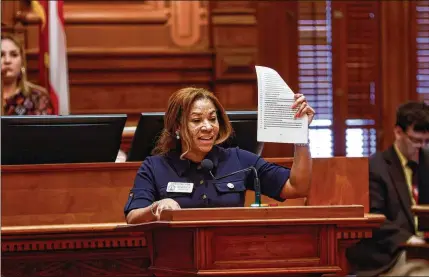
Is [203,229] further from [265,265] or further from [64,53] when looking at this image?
[64,53]

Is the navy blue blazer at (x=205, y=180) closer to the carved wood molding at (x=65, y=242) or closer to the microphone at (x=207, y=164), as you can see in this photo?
the microphone at (x=207, y=164)

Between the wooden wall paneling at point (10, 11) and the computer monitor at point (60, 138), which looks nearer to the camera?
the computer monitor at point (60, 138)

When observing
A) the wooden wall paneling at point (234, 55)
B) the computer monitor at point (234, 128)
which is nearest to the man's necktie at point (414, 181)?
the computer monitor at point (234, 128)

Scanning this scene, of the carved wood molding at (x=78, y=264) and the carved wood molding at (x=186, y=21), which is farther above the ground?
the carved wood molding at (x=186, y=21)

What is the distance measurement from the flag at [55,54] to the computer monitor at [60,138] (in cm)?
203

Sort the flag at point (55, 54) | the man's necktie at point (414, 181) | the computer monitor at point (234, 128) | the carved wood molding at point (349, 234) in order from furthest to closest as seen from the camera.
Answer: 1. the flag at point (55, 54)
2. the man's necktie at point (414, 181)
3. the computer monitor at point (234, 128)
4. the carved wood molding at point (349, 234)

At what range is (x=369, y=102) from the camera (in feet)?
22.0

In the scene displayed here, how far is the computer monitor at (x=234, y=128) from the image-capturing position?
12.0 feet

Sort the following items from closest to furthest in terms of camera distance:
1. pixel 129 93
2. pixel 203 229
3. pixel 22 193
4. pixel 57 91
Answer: pixel 203 229, pixel 22 193, pixel 57 91, pixel 129 93

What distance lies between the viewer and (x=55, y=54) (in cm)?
574

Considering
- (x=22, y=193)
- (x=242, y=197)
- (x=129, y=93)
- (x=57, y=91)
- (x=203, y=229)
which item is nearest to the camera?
(x=203, y=229)

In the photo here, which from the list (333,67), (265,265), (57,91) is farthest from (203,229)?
(333,67)

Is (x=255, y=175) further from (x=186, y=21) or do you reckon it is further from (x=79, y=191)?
(x=186, y=21)

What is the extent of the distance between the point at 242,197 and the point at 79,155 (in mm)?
903
